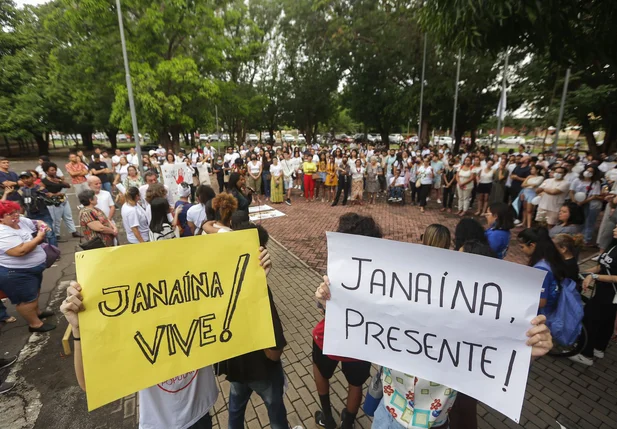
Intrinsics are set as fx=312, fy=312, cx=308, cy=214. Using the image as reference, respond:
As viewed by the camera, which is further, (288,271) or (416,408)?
(288,271)

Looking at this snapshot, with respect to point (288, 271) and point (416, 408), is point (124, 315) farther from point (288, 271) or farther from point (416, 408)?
point (288, 271)

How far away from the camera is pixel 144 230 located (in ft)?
17.2

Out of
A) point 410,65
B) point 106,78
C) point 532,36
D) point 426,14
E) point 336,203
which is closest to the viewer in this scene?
point 532,36

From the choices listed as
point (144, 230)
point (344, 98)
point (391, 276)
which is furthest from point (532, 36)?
point (344, 98)

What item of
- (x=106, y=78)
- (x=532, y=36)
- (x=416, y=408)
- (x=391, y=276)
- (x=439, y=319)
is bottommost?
(x=416, y=408)

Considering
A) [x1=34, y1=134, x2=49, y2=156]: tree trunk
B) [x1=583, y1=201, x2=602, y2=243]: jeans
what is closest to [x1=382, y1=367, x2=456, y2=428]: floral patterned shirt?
[x1=583, y1=201, x2=602, y2=243]: jeans

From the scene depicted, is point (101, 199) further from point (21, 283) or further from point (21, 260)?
point (21, 283)

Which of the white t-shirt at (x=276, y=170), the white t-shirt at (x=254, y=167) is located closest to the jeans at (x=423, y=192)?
the white t-shirt at (x=276, y=170)

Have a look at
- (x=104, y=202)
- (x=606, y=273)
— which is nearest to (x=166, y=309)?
(x=606, y=273)

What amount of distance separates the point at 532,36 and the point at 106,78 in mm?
24923

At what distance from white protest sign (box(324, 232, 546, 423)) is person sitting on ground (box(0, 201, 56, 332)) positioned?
14.0 ft

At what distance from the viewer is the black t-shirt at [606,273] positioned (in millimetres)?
3426

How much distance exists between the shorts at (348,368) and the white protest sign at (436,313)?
65 centimetres

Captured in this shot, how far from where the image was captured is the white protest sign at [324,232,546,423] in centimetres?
156
